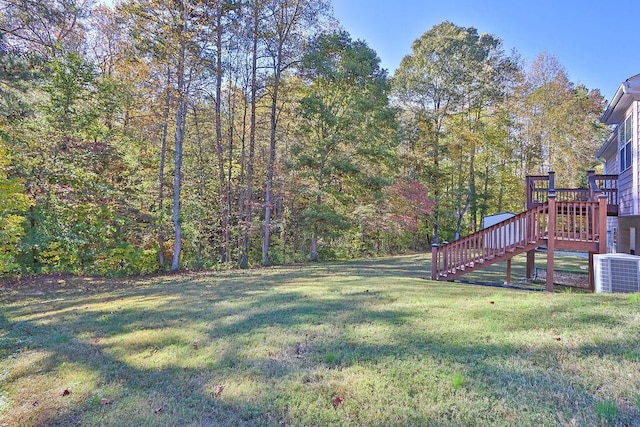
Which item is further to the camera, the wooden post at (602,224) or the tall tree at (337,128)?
the tall tree at (337,128)

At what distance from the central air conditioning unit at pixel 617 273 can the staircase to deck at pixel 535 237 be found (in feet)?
1.94

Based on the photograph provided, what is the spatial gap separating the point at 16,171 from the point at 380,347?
1117 cm

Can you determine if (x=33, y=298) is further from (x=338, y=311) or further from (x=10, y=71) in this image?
(x=338, y=311)

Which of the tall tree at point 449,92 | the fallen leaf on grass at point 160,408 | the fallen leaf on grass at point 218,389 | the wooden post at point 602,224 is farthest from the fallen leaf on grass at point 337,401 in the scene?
the tall tree at point 449,92

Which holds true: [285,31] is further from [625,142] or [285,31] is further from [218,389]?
[218,389]

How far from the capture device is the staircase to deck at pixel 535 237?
688cm

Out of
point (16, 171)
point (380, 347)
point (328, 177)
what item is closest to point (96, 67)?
point (16, 171)

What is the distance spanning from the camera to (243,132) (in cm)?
1445

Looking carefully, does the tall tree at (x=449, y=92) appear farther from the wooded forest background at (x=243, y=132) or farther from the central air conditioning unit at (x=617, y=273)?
the central air conditioning unit at (x=617, y=273)

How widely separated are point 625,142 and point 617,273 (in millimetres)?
4597

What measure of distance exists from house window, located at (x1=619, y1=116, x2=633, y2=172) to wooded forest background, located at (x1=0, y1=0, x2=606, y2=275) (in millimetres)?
8308

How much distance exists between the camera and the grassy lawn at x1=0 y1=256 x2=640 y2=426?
2.42m

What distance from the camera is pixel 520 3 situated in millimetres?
12375

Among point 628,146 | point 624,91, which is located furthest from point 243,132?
point 628,146
